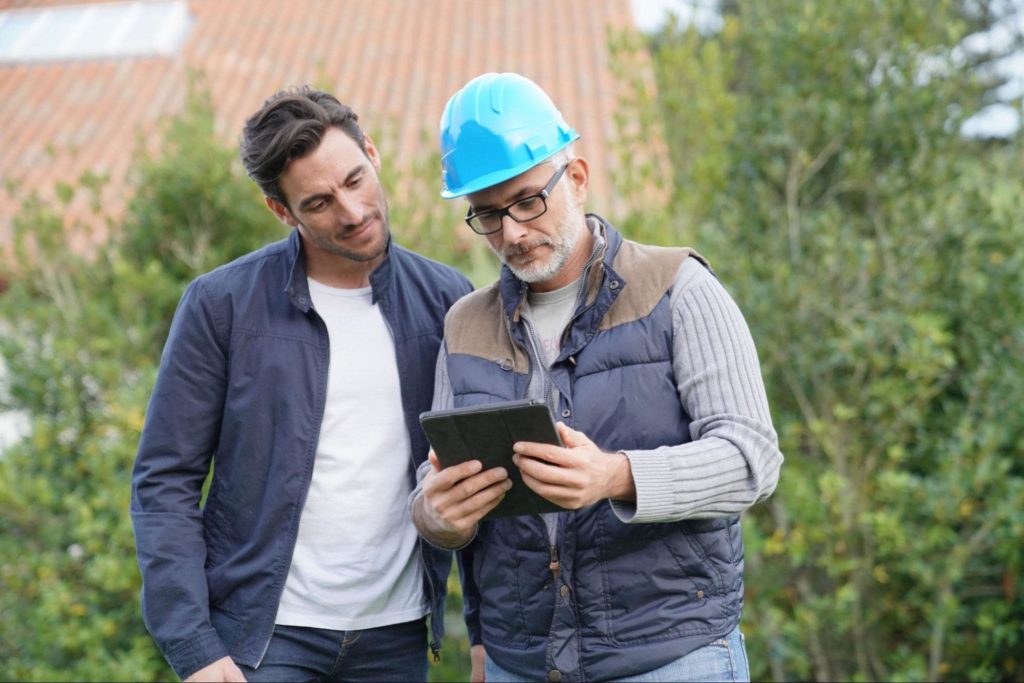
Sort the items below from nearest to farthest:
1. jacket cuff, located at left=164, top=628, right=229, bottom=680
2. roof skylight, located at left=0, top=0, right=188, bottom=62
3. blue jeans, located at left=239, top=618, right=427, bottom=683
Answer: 1. jacket cuff, located at left=164, top=628, right=229, bottom=680
2. blue jeans, located at left=239, top=618, right=427, bottom=683
3. roof skylight, located at left=0, top=0, right=188, bottom=62

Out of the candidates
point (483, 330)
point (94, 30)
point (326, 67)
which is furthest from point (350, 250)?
point (94, 30)

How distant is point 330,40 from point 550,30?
2734 millimetres

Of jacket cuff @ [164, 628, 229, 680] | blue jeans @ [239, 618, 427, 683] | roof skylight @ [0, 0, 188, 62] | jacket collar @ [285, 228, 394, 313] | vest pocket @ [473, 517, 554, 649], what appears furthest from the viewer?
roof skylight @ [0, 0, 188, 62]

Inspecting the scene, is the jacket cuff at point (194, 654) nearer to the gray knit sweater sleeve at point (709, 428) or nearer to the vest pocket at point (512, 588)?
the vest pocket at point (512, 588)

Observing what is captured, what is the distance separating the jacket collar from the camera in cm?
266

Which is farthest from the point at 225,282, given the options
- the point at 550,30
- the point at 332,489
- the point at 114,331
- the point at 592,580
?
the point at 550,30

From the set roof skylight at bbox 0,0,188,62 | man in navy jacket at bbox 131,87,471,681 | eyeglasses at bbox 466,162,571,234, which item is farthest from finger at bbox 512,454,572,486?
roof skylight at bbox 0,0,188,62

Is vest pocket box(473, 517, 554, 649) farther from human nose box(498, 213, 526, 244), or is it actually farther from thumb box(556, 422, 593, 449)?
human nose box(498, 213, 526, 244)

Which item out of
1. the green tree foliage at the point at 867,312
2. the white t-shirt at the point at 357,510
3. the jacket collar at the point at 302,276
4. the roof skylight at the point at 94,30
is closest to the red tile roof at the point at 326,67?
the roof skylight at the point at 94,30

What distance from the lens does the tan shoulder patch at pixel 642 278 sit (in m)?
2.24

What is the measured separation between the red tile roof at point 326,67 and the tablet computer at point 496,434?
26.1 feet

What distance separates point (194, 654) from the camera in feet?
7.98

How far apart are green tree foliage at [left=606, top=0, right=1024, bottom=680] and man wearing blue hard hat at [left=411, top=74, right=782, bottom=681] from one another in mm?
2048

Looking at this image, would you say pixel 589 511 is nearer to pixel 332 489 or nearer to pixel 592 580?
pixel 592 580
